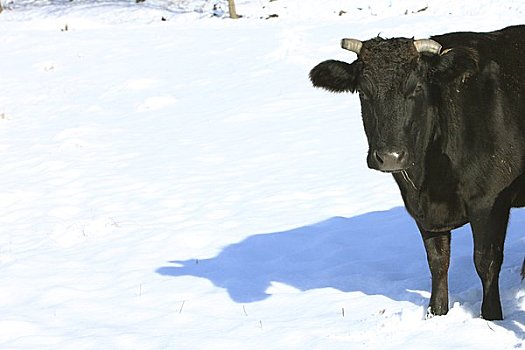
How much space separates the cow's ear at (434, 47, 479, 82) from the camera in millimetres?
5641

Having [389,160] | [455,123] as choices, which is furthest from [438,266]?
[389,160]

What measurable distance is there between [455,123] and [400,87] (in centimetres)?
54

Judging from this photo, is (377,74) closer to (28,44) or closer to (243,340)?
(243,340)

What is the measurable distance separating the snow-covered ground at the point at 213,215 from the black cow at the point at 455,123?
0.73 m

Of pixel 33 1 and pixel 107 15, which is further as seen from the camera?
pixel 33 1

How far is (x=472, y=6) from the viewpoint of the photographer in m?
25.6

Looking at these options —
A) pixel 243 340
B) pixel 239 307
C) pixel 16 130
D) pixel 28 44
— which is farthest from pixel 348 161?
pixel 28 44

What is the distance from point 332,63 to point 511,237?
2719 mm

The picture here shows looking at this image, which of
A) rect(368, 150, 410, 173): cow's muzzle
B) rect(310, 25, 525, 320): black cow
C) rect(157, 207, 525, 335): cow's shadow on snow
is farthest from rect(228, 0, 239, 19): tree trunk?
rect(368, 150, 410, 173): cow's muzzle

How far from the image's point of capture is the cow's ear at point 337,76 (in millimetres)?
5996

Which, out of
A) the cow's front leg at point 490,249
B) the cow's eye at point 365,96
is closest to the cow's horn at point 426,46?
the cow's eye at point 365,96

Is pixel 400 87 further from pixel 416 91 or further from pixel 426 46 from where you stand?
pixel 426 46

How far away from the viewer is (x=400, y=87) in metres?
5.58

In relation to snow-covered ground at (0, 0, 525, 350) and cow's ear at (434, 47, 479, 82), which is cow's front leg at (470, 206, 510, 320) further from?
cow's ear at (434, 47, 479, 82)
